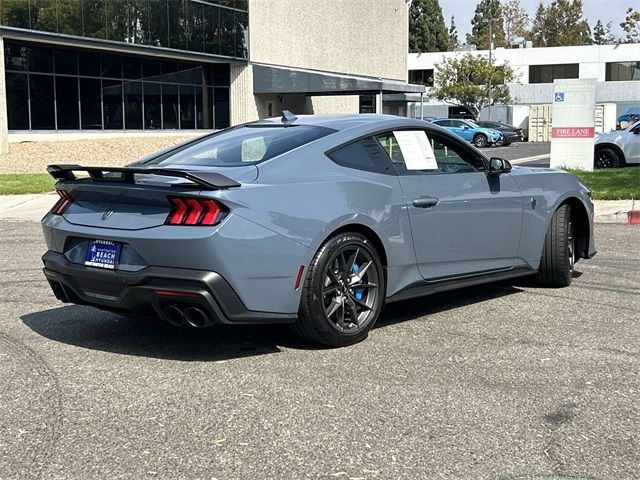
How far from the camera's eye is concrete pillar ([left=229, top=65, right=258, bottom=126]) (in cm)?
3566

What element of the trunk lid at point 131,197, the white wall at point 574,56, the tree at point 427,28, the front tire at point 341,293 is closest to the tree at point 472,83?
the white wall at point 574,56

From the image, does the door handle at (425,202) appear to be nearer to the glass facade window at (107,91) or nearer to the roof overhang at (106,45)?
the roof overhang at (106,45)

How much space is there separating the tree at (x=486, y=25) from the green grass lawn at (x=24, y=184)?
102m

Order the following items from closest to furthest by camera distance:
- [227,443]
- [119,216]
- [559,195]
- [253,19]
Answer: [227,443] → [119,216] → [559,195] → [253,19]

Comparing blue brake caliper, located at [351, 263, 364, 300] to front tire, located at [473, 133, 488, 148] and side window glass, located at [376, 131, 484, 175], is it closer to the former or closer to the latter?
side window glass, located at [376, 131, 484, 175]

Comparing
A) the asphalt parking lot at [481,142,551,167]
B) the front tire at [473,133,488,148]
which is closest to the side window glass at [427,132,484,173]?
the asphalt parking lot at [481,142,551,167]

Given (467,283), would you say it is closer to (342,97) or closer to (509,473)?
(509,473)

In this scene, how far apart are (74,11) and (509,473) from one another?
26720 millimetres

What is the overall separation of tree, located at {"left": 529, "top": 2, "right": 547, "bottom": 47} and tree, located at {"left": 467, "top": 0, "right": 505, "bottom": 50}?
452 centimetres

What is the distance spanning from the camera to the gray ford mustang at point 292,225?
464 cm

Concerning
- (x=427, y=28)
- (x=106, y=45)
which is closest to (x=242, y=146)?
(x=106, y=45)

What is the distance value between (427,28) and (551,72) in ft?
106

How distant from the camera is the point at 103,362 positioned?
5.00 meters

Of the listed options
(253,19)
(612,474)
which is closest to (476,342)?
(612,474)
